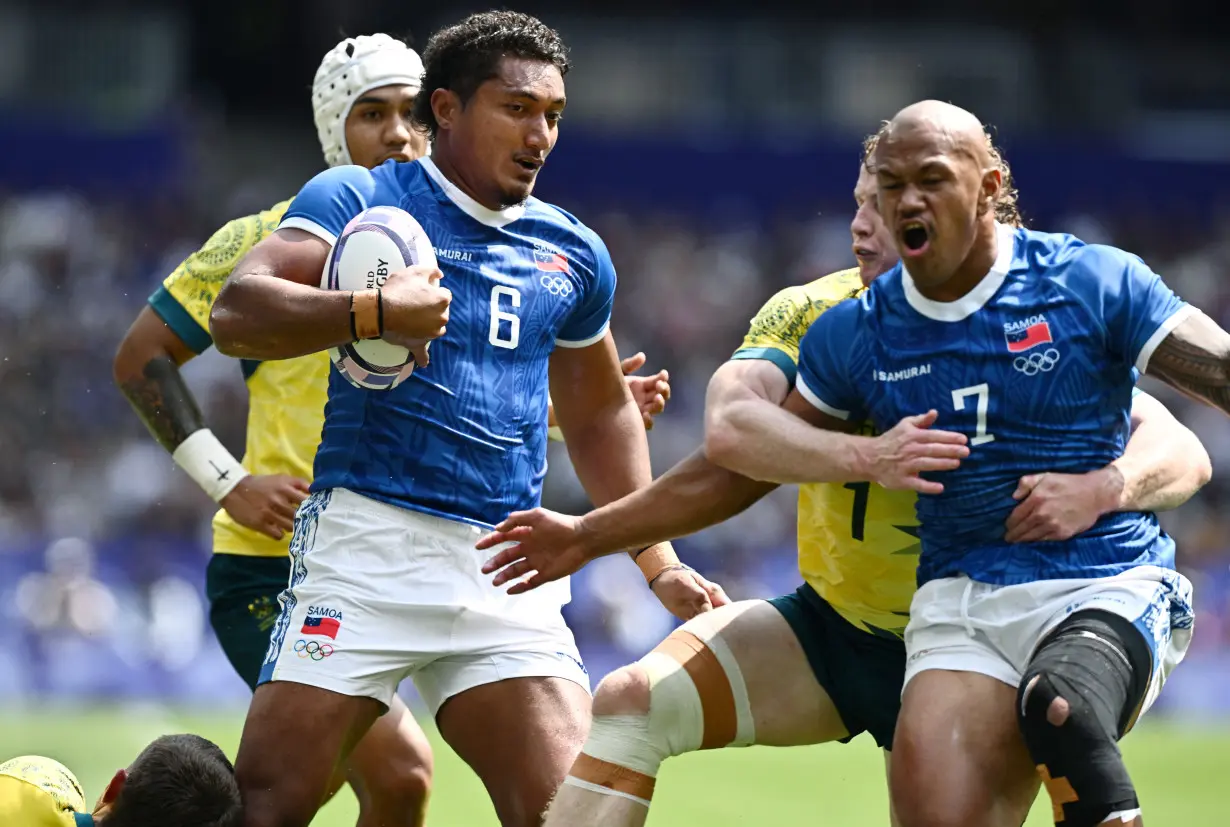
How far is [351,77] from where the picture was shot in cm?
628

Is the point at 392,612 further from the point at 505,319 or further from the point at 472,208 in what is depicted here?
the point at 472,208

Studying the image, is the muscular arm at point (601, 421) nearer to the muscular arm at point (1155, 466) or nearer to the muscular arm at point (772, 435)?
the muscular arm at point (772, 435)

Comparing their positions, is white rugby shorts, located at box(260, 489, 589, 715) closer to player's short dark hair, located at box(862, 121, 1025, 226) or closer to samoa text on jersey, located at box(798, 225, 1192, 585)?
samoa text on jersey, located at box(798, 225, 1192, 585)

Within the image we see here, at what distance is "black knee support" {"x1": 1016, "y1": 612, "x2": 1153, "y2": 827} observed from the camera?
3930 mm

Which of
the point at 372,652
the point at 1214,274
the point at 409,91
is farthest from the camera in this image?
the point at 1214,274

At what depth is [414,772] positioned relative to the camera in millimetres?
5707

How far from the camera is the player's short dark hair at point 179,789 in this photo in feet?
14.8

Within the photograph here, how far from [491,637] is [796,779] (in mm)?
6464

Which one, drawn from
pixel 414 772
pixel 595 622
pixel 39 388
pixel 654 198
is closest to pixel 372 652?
pixel 414 772

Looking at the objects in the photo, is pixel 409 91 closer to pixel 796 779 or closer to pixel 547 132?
pixel 547 132

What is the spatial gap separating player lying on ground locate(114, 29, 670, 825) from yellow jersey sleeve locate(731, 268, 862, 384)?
2.76 feet

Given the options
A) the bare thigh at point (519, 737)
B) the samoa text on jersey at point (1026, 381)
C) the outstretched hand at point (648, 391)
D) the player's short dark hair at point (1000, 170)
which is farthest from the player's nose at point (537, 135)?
the bare thigh at point (519, 737)

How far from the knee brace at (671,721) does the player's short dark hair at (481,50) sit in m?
1.70

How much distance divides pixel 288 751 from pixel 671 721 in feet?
3.34
